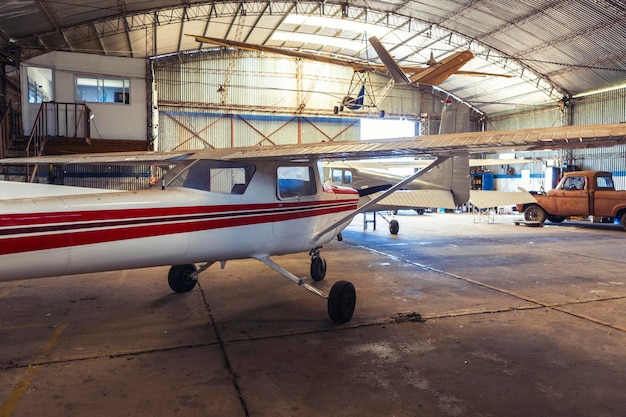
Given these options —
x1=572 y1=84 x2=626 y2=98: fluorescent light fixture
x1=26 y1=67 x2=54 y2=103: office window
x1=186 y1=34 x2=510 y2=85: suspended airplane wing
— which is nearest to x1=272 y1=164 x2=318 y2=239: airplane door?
x1=186 y1=34 x2=510 y2=85: suspended airplane wing

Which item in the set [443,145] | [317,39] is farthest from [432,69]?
[443,145]

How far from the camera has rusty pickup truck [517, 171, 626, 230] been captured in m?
17.3

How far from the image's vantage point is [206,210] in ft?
15.9

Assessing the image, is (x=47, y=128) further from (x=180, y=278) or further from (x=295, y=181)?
(x=295, y=181)

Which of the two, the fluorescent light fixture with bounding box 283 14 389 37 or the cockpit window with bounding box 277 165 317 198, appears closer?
the cockpit window with bounding box 277 165 317 198

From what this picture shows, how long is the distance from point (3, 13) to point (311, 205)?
58.1ft

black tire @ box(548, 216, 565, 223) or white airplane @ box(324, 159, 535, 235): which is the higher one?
white airplane @ box(324, 159, 535, 235)

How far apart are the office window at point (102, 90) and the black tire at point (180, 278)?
43.6 ft

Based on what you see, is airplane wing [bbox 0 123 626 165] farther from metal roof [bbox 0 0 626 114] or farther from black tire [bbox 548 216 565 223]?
black tire [bbox 548 216 565 223]

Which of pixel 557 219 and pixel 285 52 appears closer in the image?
pixel 285 52

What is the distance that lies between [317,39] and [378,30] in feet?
13.1

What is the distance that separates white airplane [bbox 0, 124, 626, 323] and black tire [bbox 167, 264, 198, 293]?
16mm

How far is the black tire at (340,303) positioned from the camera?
526 cm

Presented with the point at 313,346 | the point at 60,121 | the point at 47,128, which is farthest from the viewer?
the point at 60,121
